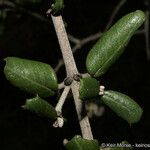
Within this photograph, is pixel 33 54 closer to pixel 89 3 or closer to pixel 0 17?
pixel 89 3

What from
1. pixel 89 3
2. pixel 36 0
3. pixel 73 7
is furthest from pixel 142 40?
pixel 36 0

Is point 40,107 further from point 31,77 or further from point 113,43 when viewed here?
point 113,43

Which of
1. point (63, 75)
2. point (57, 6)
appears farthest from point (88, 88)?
point (63, 75)

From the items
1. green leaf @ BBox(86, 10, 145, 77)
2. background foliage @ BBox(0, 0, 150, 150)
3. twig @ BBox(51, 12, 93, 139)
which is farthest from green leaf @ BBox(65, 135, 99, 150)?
background foliage @ BBox(0, 0, 150, 150)

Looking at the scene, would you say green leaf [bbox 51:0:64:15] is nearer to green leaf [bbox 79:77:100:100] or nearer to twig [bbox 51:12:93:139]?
twig [bbox 51:12:93:139]

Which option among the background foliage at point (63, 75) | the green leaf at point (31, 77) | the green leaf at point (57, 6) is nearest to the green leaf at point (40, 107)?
the green leaf at point (31, 77)

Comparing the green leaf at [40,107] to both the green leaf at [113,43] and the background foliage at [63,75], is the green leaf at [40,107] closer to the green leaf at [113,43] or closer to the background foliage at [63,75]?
the green leaf at [113,43]

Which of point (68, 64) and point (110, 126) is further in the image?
point (110, 126)
